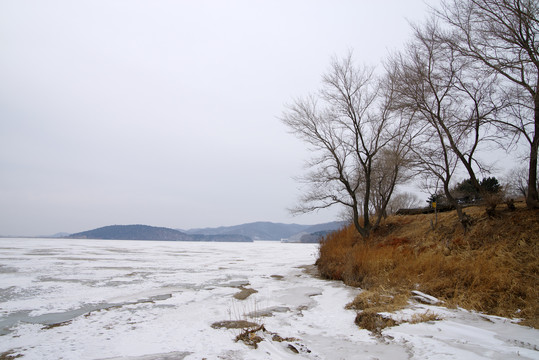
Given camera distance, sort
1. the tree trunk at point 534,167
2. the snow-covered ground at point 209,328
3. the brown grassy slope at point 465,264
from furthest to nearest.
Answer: the tree trunk at point 534,167 < the brown grassy slope at point 465,264 < the snow-covered ground at point 209,328

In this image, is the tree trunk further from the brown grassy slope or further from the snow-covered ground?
the snow-covered ground

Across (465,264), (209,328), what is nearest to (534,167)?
(465,264)

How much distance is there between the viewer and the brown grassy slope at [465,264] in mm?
6848

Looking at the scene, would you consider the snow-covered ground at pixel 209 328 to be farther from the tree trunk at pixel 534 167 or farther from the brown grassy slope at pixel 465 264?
the tree trunk at pixel 534 167

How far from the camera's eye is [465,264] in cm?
856

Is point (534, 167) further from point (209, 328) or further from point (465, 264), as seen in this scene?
point (209, 328)

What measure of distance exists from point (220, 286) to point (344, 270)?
4.87 metres

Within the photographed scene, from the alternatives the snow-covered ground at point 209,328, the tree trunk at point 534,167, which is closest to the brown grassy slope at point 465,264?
the tree trunk at point 534,167

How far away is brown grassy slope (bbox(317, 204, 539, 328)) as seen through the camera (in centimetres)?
685

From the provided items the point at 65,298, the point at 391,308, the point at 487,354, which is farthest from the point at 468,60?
the point at 65,298

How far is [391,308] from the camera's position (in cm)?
668

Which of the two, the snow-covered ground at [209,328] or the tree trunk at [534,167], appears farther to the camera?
the tree trunk at [534,167]

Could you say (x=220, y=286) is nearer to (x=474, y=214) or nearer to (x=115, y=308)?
(x=115, y=308)

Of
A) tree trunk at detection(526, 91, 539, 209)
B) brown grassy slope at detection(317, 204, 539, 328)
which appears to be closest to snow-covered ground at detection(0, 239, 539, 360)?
brown grassy slope at detection(317, 204, 539, 328)
